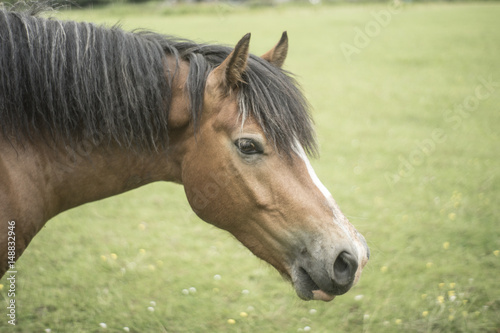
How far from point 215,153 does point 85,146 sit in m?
0.78

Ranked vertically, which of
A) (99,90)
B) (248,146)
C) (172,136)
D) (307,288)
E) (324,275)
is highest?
(99,90)

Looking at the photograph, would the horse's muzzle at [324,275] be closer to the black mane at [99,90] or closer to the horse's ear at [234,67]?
the black mane at [99,90]

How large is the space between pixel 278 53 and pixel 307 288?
151cm

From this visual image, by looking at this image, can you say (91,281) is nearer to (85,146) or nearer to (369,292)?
(85,146)

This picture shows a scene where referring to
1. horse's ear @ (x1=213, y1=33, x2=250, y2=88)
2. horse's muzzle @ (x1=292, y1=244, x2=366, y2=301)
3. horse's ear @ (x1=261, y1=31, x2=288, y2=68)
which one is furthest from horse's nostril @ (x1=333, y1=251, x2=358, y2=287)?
horse's ear @ (x1=261, y1=31, x2=288, y2=68)

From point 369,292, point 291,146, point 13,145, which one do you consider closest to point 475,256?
point 369,292

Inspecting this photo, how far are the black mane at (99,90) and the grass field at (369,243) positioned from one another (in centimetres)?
56

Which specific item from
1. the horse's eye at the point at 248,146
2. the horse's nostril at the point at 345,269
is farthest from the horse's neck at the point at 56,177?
the horse's nostril at the point at 345,269

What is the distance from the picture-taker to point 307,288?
85.9 inches

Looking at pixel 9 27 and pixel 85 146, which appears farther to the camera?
pixel 85 146

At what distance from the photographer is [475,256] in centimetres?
473

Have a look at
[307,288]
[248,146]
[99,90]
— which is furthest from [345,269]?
[99,90]

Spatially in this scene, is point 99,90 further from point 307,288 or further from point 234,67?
point 307,288

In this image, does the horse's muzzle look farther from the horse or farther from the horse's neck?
the horse's neck
